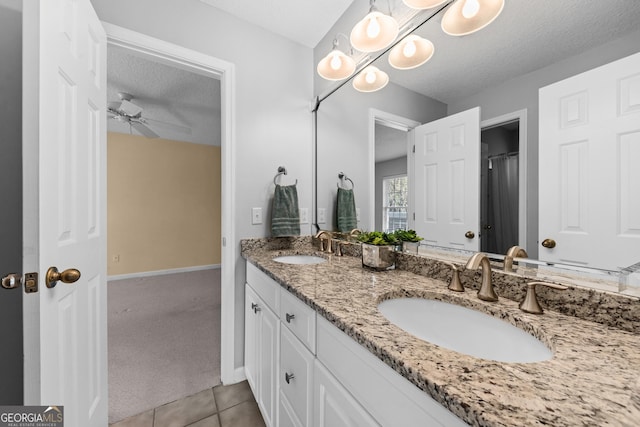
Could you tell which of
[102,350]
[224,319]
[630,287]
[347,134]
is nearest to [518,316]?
[630,287]

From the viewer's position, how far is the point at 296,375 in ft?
2.96

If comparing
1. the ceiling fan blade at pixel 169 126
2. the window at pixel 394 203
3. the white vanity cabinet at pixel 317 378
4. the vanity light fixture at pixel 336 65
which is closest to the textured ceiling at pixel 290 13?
the vanity light fixture at pixel 336 65

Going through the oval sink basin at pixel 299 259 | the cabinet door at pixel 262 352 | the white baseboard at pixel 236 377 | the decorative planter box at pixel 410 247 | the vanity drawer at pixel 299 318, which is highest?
the decorative planter box at pixel 410 247

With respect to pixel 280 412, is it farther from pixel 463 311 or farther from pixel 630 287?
pixel 630 287

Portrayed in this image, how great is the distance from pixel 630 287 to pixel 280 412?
1.23 meters

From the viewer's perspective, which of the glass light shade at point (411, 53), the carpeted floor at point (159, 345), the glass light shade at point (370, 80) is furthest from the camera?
the carpeted floor at point (159, 345)

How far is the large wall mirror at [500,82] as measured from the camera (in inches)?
26.4

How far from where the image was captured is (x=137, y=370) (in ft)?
5.71

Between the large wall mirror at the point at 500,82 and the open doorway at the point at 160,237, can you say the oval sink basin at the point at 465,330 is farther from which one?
the open doorway at the point at 160,237

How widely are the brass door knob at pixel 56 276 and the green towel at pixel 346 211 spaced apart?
134cm

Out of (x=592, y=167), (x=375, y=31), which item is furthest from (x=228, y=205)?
(x=592, y=167)

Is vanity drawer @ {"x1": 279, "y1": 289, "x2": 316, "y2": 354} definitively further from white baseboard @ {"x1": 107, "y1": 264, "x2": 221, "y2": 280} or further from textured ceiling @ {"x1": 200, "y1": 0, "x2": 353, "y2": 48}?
white baseboard @ {"x1": 107, "y1": 264, "x2": 221, "y2": 280}

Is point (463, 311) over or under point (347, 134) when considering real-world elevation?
under

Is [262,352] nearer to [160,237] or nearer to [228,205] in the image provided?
[228,205]
